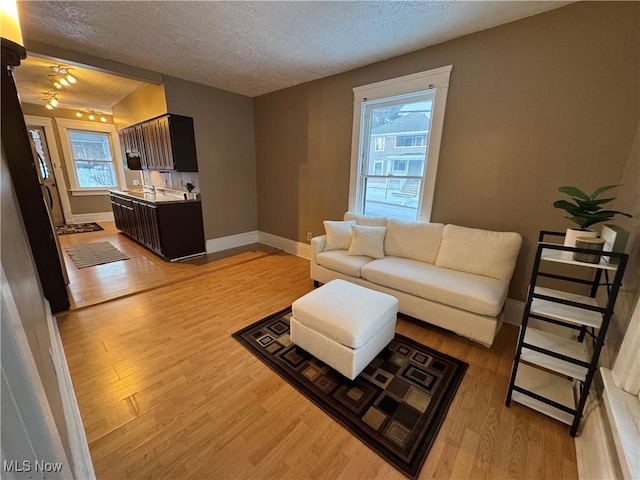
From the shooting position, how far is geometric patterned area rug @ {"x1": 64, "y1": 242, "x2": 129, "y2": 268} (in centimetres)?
370

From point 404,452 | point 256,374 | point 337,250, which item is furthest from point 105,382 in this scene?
point 337,250

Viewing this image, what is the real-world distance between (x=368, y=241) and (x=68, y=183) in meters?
7.02

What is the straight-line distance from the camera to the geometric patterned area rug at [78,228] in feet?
17.4

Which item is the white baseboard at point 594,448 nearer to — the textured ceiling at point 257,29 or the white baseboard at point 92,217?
the textured ceiling at point 257,29

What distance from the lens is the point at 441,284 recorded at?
7.02 feet

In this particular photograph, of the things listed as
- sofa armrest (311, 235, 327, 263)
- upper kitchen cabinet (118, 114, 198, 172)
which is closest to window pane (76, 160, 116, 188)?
upper kitchen cabinet (118, 114, 198, 172)

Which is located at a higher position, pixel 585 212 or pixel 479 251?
pixel 585 212

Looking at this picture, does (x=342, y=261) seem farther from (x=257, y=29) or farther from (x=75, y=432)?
(x=257, y=29)

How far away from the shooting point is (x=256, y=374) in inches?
70.5

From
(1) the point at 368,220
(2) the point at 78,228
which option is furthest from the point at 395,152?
(2) the point at 78,228

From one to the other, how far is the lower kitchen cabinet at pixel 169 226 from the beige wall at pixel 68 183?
279 centimetres

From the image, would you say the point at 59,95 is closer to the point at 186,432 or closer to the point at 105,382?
the point at 105,382

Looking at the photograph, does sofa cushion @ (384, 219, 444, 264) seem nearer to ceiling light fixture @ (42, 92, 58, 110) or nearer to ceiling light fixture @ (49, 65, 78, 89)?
ceiling light fixture @ (49, 65, 78, 89)

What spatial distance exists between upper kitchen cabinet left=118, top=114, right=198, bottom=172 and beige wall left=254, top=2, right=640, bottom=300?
2315mm
